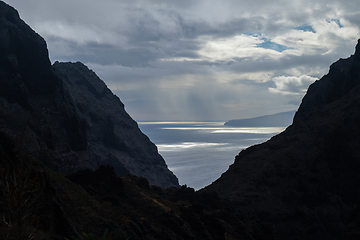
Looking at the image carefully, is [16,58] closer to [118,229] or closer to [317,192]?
[118,229]

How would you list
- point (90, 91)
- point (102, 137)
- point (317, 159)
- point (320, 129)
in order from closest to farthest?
point (317, 159) < point (320, 129) < point (102, 137) < point (90, 91)

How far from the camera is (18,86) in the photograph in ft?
223

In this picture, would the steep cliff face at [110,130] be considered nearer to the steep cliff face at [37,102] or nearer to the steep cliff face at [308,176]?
the steep cliff face at [37,102]

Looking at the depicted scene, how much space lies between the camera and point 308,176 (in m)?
61.1

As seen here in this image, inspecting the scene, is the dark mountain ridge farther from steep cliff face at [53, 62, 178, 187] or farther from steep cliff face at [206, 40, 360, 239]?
steep cliff face at [53, 62, 178, 187]

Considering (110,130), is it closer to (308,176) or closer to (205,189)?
(205,189)

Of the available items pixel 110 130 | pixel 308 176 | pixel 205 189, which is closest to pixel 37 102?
pixel 205 189

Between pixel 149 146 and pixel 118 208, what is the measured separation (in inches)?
5001

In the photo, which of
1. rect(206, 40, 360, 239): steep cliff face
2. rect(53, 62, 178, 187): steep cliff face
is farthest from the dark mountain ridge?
rect(53, 62, 178, 187): steep cliff face

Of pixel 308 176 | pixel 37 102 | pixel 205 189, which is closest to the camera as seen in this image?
pixel 308 176

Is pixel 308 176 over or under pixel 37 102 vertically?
under

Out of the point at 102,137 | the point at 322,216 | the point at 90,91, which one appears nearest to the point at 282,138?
the point at 322,216

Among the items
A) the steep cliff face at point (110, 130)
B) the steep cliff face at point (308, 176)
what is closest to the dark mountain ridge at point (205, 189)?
the steep cliff face at point (308, 176)

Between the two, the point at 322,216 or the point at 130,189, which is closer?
the point at 130,189
